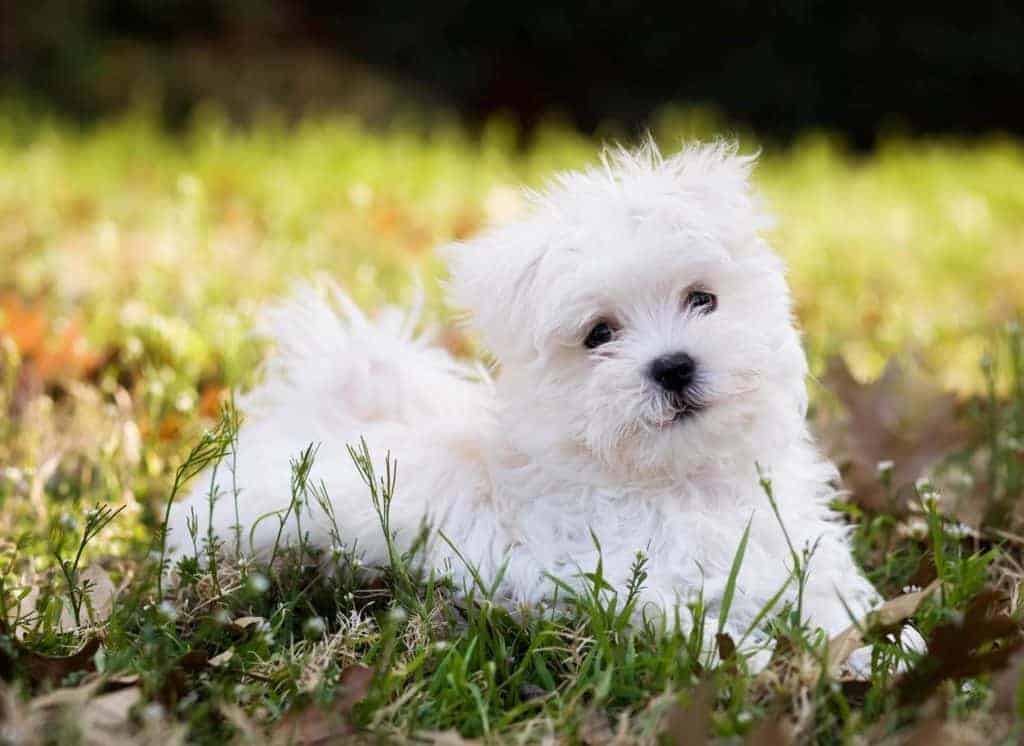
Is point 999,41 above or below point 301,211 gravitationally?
above

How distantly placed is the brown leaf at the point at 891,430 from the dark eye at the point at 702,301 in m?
1.08

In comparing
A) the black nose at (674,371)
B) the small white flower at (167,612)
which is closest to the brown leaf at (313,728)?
the small white flower at (167,612)

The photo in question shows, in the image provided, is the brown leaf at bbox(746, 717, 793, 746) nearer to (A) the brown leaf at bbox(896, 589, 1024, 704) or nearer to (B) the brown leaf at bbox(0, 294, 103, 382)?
(A) the brown leaf at bbox(896, 589, 1024, 704)

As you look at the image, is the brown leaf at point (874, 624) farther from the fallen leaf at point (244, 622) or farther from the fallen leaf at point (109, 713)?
the fallen leaf at point (109, 713)

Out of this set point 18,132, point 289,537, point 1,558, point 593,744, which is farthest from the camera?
point 18,132

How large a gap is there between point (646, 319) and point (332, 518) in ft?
2.85

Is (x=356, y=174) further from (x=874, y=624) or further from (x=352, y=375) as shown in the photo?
(x=874, y=624)

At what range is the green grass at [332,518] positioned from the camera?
2336mm

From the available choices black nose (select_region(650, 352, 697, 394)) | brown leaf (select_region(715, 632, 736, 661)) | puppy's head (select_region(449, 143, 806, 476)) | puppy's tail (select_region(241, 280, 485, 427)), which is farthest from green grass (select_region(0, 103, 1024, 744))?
black nose (select_region(650, 352, 697, 394))

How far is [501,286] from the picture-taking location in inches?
116

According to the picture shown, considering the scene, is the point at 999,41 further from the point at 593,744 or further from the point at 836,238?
the point at 593,744

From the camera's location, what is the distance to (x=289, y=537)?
2.95 metres

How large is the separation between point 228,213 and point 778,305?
14.8 ft

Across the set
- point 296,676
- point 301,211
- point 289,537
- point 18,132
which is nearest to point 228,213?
point 301,211
